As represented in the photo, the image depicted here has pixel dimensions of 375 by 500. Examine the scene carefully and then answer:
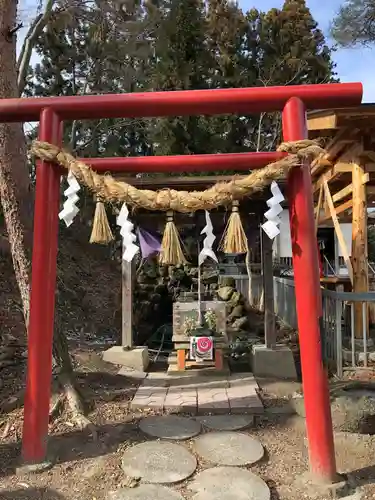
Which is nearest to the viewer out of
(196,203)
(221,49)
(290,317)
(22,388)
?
(196,203)

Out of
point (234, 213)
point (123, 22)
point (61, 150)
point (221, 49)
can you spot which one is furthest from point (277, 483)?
point (221, 49)

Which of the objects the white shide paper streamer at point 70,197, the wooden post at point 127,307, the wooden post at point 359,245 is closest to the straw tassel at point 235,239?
the white shide paper streamer at point 70,197

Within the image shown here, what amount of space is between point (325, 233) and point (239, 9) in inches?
474

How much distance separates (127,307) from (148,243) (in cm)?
151

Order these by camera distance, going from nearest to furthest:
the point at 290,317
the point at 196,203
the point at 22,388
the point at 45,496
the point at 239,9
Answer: the point at 45,496, the point at 196,203, the point at 22,388, the point at 290,317, the point at 239,9

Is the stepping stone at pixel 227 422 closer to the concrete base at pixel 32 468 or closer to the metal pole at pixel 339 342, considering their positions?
the concrete base at pixel 32 468

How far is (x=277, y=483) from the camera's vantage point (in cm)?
357

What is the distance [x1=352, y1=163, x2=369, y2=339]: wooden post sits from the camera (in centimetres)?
736

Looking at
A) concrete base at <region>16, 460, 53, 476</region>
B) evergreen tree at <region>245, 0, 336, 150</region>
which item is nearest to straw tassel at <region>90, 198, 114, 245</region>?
concrete base at <region>16, 460, 53, 476</region>

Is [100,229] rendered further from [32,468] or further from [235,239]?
[32,468]

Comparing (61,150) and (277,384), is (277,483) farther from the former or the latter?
(61,150)

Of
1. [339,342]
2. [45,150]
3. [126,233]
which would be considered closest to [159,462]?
[126,233]

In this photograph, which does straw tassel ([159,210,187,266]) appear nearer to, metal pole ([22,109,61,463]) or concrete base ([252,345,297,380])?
metal pole ([22,109,61,463])

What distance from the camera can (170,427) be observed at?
15.0ft
